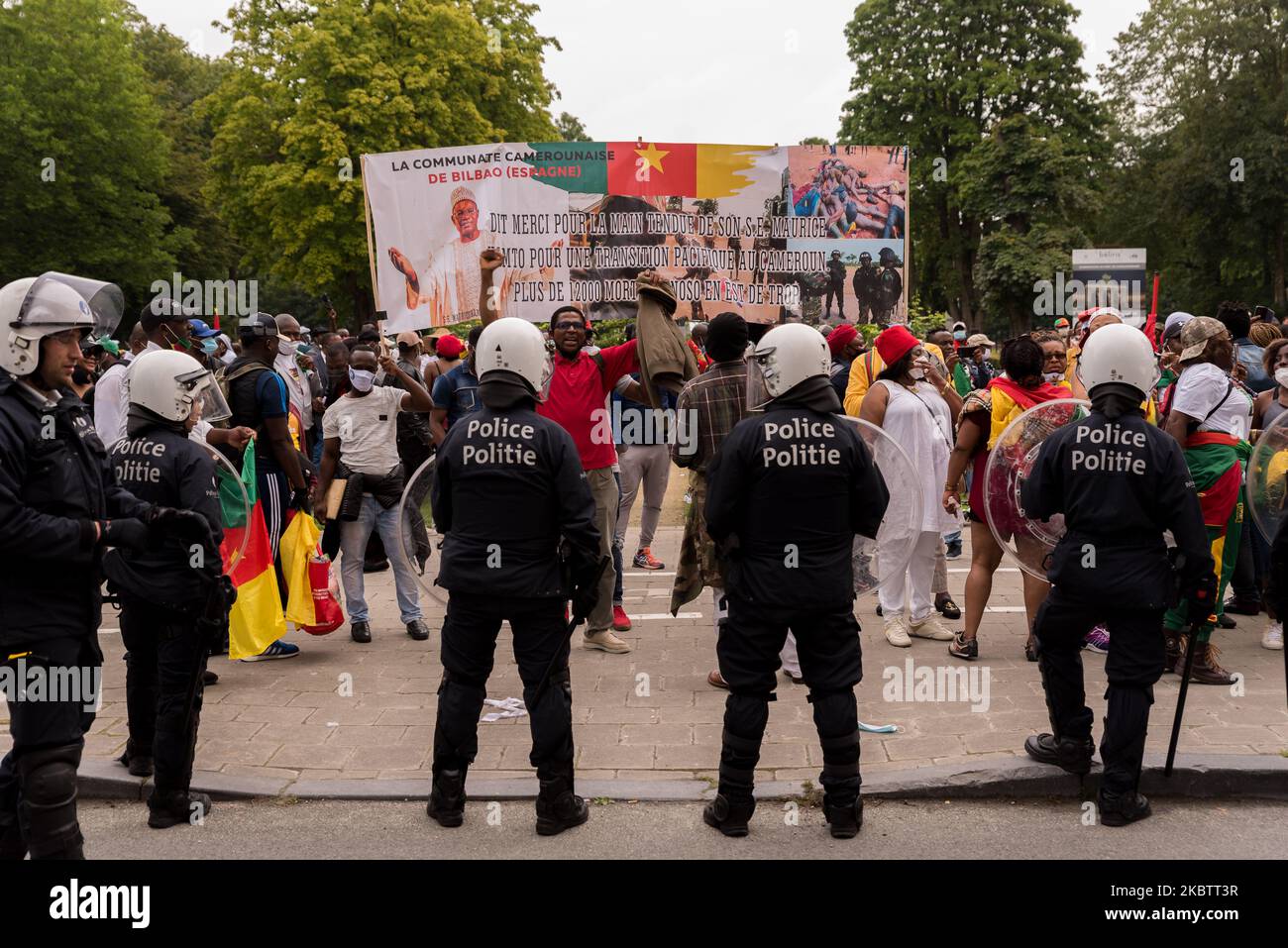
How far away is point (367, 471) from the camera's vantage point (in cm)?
754

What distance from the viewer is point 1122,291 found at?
66.7ft

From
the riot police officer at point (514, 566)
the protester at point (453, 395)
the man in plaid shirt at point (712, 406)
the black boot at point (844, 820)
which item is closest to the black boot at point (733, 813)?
the black boot at point (844, 820)

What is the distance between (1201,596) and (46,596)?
14.1 ft

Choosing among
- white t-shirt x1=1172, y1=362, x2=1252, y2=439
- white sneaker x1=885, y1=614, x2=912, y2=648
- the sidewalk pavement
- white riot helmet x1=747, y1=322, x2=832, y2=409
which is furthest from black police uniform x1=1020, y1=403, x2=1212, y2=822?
white sneaker x1=885, y1=614, x2=912, y2=648

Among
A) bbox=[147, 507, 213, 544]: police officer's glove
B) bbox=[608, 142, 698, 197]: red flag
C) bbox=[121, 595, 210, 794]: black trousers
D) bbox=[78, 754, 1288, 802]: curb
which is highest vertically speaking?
bbox=[608, 142, 698, 197]: red flag

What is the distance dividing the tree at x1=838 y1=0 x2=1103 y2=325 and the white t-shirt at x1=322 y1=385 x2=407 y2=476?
32.2 metres

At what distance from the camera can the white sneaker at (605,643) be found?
23.7 feet

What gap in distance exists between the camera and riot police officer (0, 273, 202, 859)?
3.63m

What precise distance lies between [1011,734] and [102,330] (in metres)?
4.46

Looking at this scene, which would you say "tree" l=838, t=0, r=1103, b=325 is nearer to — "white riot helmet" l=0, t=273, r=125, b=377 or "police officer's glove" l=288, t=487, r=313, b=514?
"police officer's glove" l=288, t=487, r=313, b=514

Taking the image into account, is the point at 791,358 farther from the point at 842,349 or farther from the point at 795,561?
the point at 842,349

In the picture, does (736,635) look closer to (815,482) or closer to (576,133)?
(815,482)

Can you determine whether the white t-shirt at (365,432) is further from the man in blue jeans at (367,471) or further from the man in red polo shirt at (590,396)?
the man in red polo shirt at (590,396)

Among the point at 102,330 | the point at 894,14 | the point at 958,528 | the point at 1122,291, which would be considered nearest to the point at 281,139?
the point at 894,14
